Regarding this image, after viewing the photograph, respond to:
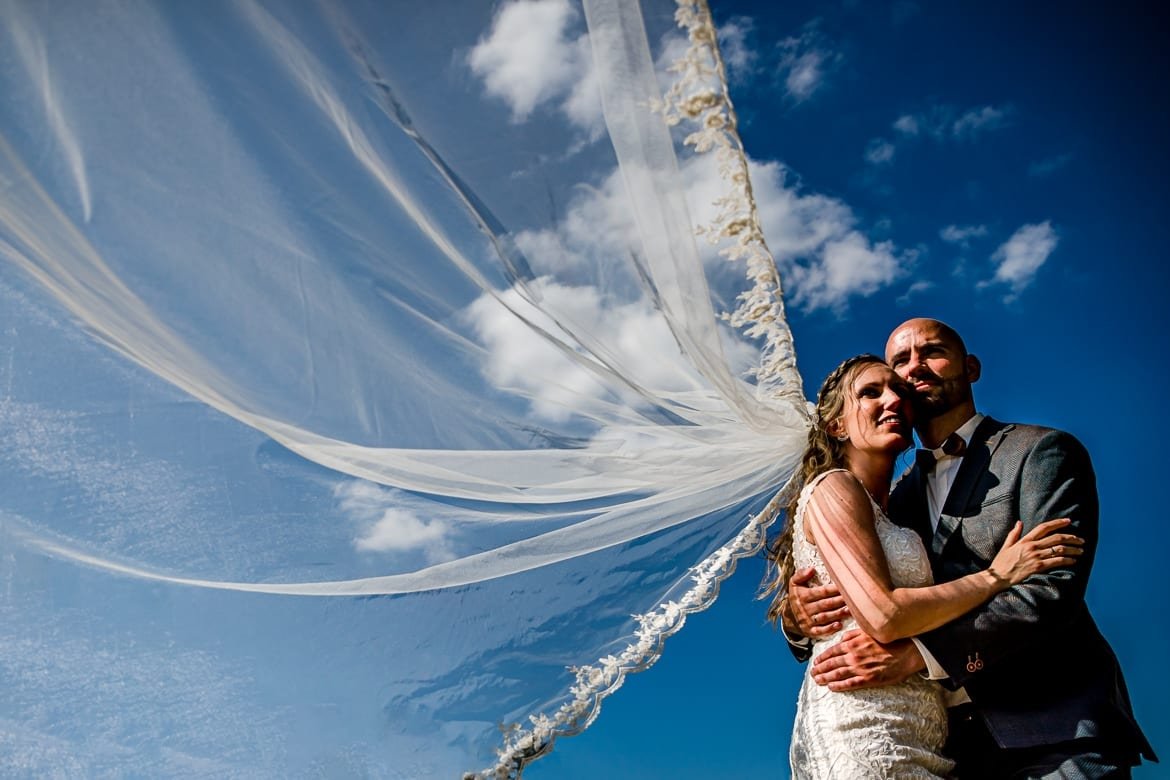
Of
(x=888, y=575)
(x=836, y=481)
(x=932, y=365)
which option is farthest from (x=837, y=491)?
(x=932, y=365)

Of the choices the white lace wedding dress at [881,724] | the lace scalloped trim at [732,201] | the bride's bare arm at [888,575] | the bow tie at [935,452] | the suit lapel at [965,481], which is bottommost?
the white lace wedding dress at [881,724]

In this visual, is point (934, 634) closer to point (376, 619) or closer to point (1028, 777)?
point (1028, 777)

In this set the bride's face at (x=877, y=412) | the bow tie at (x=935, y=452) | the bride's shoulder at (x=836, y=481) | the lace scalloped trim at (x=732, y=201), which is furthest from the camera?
the bow tie at (x=935, y=452)

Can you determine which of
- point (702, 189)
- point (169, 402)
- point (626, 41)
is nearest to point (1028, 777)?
point (702, 189)

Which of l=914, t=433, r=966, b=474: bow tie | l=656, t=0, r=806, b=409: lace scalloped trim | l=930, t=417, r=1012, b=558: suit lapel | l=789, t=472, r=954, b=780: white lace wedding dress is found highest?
l=656, t=0, r=806, b=409: lace scalloped trim

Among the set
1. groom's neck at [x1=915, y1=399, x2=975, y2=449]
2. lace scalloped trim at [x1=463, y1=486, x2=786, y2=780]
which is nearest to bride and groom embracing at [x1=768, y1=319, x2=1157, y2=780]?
groom's neck at [x1=915, y1=399, x2=975, y2=449]

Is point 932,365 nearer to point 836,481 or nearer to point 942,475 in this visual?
point 942,475

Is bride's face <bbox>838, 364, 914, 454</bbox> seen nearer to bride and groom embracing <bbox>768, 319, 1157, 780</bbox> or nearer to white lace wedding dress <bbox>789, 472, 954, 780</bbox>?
bride and groom embracing <bbox>768, 319, 1157, 780</bbox>

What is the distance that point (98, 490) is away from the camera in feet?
7.22

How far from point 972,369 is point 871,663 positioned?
1121 millimetres

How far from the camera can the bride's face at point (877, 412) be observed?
2.52 meters

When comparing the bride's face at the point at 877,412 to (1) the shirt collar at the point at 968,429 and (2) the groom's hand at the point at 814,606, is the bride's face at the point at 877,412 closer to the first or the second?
(1) the shirt collar at the point at 968,429

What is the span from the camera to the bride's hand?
2.19 metres

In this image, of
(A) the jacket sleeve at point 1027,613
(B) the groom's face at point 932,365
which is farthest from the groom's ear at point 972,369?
(A) the jacket sleeve at point 1027,613
